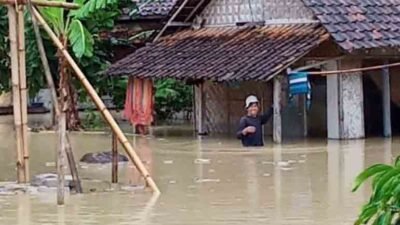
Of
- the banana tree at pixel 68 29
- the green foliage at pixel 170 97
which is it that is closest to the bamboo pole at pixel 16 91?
the banana tree at pixel 68 29

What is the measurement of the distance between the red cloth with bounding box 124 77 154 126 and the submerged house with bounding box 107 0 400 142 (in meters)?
0.51

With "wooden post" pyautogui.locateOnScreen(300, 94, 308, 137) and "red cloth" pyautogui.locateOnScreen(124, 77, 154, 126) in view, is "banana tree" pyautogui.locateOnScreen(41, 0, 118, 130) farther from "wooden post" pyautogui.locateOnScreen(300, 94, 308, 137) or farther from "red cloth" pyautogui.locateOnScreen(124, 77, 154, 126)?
"wooden post" pyautogui.locateOnScreen(300, 94, 308, 137)

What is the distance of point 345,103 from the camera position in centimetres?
1941

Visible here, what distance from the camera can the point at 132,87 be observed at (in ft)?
71.7

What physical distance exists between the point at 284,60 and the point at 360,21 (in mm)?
2073

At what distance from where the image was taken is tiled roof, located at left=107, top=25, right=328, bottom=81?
18625mm

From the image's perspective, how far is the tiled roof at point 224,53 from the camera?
18.6m

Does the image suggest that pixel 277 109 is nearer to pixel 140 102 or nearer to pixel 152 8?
pixel 140 102

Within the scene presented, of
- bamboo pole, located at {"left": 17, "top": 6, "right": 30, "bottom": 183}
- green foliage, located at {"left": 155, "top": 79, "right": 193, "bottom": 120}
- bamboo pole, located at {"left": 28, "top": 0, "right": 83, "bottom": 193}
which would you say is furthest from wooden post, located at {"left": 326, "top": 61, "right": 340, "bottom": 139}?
bamboo pole, located at {"left": 17, "top": 6, "right": 30, "bottom": 183}

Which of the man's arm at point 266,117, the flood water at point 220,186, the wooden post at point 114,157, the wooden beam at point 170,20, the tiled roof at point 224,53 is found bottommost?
the flood water at point 220,186

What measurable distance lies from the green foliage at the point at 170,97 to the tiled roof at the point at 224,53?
147 inches

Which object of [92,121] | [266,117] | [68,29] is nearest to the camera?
[68,29]

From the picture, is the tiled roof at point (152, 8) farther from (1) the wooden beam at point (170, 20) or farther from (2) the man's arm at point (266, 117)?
(2) the man's arm at point (266, 117)

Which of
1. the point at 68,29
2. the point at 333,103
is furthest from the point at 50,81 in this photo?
the point at 333,103
